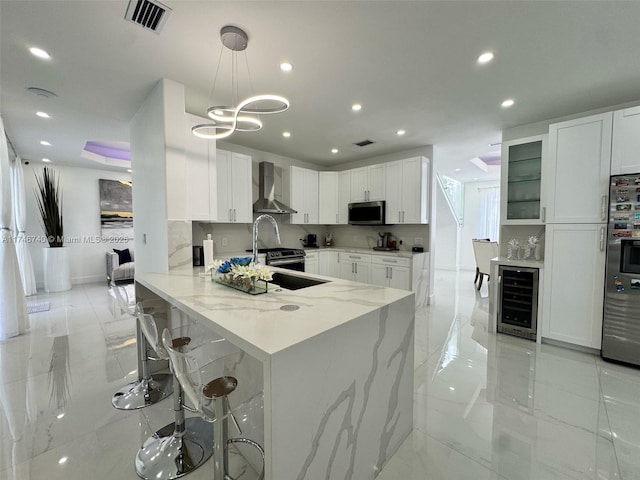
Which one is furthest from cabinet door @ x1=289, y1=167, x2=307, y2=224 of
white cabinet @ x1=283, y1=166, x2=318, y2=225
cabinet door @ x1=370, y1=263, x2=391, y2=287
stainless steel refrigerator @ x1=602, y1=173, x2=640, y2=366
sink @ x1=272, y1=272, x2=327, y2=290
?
stainless steel refrigerator @ x1=602, y1=173, x2=640, y2=366

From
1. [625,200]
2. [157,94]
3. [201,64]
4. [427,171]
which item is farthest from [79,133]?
[625,200]

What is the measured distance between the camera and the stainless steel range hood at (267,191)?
456 cm

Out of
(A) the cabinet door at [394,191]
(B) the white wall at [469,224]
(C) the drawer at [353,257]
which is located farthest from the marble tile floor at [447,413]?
(B) the white wall at [469,224]

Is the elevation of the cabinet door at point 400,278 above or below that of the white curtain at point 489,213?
below

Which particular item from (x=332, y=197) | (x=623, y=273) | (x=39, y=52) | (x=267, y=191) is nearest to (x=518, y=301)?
(x=623, y=273)

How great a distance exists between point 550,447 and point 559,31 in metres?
2.84

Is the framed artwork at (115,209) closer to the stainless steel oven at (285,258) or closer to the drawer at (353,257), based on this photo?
the stainless steel oven at (285,258)

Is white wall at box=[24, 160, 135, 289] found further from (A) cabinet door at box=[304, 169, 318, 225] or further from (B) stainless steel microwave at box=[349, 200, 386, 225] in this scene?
(B) stainless steel microwave at box=[349, 200, 386, 225]

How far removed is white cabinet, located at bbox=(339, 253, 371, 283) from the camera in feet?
15.7

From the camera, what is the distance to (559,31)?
6.18 ft

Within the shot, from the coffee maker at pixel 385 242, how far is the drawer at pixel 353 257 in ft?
1.28

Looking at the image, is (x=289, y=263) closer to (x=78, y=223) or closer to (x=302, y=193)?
(x=302, y=193)

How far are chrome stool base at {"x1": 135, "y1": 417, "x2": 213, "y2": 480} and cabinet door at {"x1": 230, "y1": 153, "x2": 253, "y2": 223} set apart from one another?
2.87 metres

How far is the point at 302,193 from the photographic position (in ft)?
17.2
